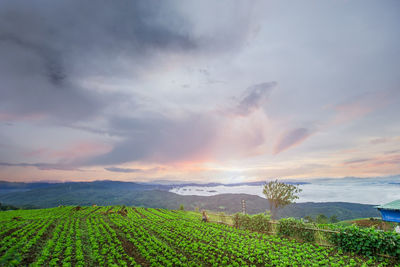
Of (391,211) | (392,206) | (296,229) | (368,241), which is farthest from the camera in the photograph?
(392,206)

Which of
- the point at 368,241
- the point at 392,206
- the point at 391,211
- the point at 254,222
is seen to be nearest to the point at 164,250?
the point at 254,222

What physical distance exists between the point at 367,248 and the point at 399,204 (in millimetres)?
13889

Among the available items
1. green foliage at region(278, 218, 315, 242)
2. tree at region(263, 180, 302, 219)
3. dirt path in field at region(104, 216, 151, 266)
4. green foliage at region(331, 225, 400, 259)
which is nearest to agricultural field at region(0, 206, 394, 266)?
dirt path in field at region(104, 216, 151, 266)

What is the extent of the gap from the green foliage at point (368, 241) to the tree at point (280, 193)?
13.3 m

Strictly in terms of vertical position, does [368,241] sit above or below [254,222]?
above

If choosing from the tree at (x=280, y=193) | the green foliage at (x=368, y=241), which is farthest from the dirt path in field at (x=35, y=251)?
the tree at (x=280, y=193)

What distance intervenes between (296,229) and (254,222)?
4617mm

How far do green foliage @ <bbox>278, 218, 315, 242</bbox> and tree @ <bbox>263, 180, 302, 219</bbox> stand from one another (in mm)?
10585

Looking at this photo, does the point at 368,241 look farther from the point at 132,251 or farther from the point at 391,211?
the point at 132,251

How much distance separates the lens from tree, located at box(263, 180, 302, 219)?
27.7 meters

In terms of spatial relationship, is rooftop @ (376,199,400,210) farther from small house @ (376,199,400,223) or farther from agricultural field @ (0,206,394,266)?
agricultural field @ (0,206,394,266)

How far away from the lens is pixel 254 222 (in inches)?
803

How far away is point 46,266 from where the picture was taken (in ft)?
35.2

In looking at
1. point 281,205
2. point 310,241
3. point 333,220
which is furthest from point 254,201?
point 310,241
